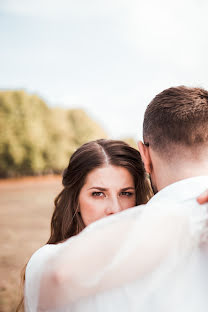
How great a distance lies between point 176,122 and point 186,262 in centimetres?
74

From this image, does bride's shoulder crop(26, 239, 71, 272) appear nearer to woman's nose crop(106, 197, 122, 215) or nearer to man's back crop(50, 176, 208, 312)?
man's back crop(50, 176, 208, 312)

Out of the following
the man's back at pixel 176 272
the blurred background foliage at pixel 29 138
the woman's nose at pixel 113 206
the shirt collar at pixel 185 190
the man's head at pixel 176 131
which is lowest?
the blurred background foliage at pixel 29 138

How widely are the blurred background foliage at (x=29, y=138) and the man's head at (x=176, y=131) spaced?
1638 inches

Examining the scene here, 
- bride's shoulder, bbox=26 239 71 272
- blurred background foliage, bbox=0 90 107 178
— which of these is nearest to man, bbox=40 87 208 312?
bride's shoulder, bbox=26 239 71 272

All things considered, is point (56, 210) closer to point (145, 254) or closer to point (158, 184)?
point (158, 184)

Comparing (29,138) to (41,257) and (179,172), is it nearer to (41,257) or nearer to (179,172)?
(41,257)

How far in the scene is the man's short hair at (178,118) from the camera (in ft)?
5.91

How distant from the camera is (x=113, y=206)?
3.17 m

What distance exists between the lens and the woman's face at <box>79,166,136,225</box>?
10.5ft

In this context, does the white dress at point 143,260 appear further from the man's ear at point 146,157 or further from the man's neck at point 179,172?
the man's ear at point 146,157

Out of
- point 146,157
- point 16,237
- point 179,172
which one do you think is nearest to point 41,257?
point 146,157

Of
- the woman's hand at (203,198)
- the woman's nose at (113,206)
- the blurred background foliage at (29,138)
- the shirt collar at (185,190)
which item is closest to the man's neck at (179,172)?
the shirt collar at (185,190)

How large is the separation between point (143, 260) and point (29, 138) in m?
43.1

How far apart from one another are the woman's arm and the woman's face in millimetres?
1779
